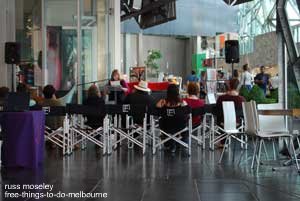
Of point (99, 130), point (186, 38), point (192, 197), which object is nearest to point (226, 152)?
point (99, 130)

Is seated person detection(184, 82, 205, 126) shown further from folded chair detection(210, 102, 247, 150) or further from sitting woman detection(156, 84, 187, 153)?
sitting woman detection(156, 84, 187, 153)

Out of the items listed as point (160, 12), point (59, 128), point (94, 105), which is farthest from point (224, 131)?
point (160, 12)

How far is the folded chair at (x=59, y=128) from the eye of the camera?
31.3 feet

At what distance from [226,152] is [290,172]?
2540 mm

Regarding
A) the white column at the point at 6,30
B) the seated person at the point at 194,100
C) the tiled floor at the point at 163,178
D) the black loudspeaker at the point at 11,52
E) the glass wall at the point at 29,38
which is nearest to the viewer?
the tiled floor at the point at 163,178

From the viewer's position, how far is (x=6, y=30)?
15125 millimetres

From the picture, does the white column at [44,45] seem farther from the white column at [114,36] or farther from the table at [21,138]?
the table at [21,138]

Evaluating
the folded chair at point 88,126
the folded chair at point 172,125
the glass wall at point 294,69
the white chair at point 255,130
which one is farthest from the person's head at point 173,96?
the white chair at point 255,130

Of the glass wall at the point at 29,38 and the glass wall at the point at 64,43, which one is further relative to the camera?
the glass wall at the point at 29,38

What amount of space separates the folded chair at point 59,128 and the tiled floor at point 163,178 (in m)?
0.41

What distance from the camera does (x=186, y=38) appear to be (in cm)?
4672

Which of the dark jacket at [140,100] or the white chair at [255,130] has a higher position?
the dark jacket at [140,100]

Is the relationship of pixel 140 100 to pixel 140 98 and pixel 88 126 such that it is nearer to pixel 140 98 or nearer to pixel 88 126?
pixel 140 98

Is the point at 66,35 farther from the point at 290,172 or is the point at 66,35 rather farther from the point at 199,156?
the point at 290,172
